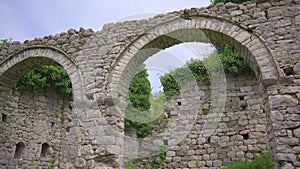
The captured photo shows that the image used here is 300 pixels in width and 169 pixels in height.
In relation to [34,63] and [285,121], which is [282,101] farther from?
[34,63]

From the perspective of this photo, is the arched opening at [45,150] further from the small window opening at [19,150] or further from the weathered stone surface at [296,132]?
the weathered stone surface at [296,132]

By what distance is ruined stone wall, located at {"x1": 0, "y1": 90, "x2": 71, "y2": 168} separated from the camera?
8.24m

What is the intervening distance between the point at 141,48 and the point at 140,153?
14.6ft

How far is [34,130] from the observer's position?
30.0 feet

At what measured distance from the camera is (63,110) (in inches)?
402

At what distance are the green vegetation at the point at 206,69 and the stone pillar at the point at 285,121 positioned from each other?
339cm

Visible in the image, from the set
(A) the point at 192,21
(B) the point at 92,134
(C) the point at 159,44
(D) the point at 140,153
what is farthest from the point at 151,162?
(A) the point at 192,21

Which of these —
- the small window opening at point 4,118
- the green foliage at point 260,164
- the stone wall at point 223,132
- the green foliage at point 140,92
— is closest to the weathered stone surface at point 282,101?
the green foliage at point 260,164

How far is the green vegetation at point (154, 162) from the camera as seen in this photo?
28.2ft

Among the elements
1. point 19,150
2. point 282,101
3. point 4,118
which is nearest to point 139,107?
point 19,150

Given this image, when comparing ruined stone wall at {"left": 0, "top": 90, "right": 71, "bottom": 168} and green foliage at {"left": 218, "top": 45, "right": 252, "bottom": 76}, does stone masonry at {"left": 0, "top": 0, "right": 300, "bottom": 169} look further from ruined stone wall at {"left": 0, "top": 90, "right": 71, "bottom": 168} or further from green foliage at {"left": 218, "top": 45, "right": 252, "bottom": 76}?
green foliage at {"left": 218, "top": 45, "right": 252, "bottom": 76}

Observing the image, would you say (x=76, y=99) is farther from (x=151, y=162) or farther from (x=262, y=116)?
(x=262, y=116)

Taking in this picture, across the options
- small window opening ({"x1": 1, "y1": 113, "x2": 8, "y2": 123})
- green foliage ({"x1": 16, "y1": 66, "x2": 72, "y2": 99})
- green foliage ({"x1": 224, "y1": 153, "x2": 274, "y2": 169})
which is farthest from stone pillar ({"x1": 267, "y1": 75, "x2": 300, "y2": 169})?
small window opening ({"x1": 1, "y1": 113, "x2": 8, "y2": 123})

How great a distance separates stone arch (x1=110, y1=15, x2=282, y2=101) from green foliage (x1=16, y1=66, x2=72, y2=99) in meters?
4.09
